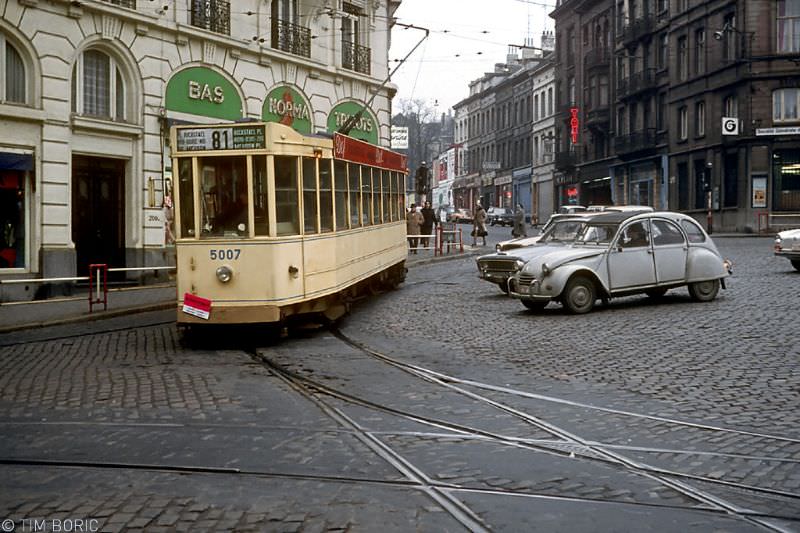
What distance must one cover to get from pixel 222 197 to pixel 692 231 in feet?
29.1

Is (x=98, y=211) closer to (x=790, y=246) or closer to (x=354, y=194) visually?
(x=354, y=194)

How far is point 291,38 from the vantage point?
29.4 m

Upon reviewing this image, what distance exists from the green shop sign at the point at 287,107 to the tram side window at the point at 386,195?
307 inches

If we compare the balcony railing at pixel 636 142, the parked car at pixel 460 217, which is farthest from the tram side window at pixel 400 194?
the parked car at pixel 460 217

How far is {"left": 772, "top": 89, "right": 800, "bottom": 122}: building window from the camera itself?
4403 centimetres

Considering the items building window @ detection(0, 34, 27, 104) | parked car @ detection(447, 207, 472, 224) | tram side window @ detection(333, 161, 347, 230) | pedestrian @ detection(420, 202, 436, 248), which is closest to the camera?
tram side window @ detection(333, 161, 347, 230)

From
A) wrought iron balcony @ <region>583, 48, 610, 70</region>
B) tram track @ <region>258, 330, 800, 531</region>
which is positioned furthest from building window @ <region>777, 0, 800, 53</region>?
tram track @ <region>258, 330, 800, 531</region>

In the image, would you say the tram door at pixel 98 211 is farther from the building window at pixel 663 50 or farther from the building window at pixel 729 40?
the building window at pixel 663 50

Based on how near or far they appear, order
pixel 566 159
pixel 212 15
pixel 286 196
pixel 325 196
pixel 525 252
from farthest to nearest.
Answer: pixel 566 159, pixel 212 15, pixel 525 252, pixel 325 196, pixel 286 196

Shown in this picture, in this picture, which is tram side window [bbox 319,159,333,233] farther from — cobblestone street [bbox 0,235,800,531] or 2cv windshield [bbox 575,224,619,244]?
2cv windshield [bbox 575,224,619,244]

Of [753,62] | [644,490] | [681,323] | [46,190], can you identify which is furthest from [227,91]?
[753,62]

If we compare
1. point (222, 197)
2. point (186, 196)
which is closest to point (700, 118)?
point (222, 197)

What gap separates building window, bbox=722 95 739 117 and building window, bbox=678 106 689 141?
14.2 ft

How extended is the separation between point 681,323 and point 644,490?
29.6ft
